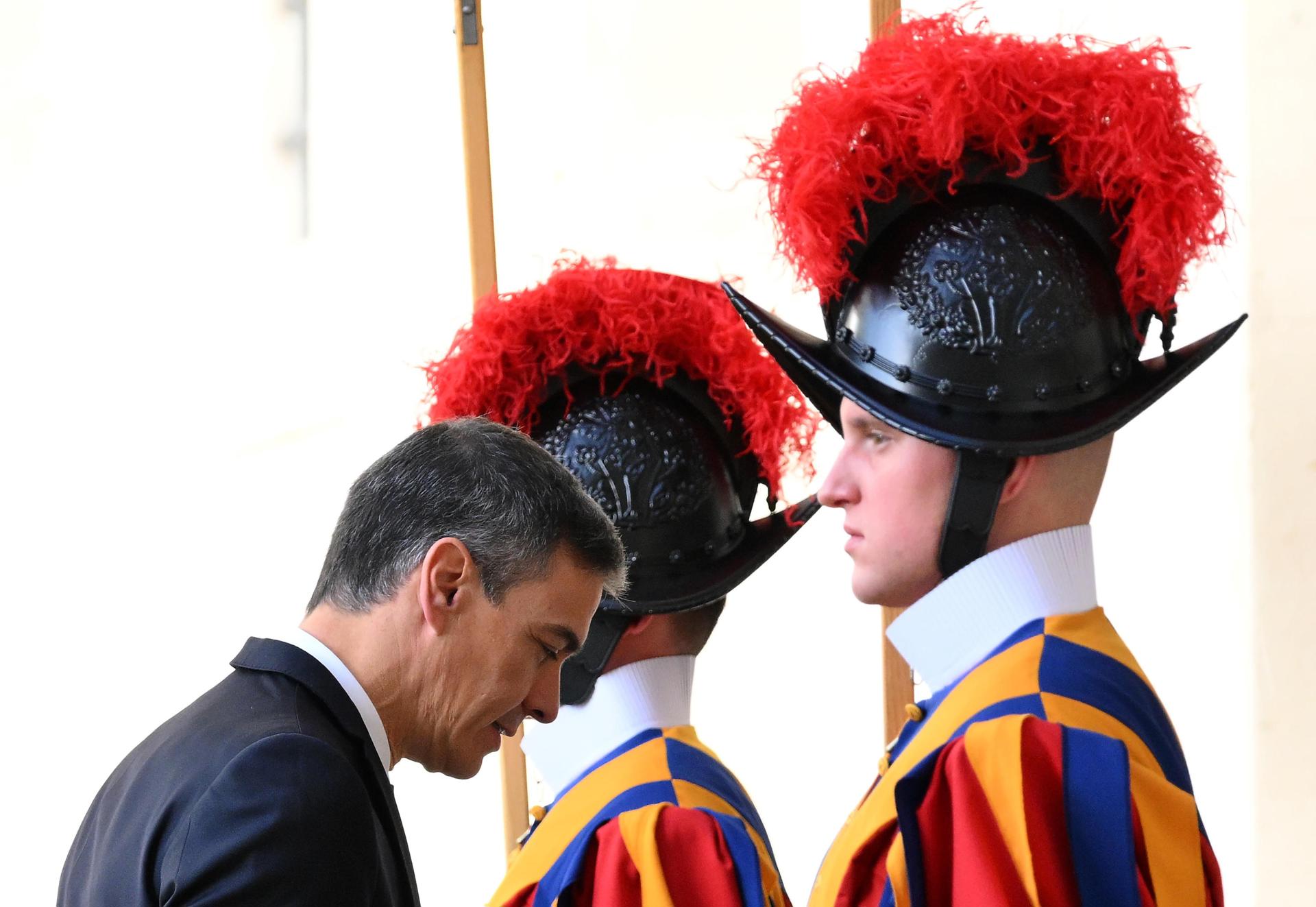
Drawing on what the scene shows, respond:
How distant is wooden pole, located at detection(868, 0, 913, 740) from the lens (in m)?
2.49

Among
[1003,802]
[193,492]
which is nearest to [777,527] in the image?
[1003,802]

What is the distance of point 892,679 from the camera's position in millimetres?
2521

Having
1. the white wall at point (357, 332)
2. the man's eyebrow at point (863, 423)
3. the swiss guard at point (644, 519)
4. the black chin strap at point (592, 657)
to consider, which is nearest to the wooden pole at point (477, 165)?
the white wall at point (357, 332)

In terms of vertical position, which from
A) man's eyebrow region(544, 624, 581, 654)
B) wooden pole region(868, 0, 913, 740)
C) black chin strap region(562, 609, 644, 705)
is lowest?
wooden pole region(868, 0, 913, 740)

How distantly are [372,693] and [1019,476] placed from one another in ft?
2.34

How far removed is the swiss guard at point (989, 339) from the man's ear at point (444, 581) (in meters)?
0.48

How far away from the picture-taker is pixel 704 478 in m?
2.07

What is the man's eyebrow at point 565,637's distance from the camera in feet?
4.57

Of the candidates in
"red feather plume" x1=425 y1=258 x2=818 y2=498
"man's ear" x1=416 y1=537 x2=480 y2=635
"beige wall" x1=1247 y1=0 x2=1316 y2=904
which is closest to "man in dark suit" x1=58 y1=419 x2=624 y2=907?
"man's ear" x1=416 y1=537 x2=480 y2=635

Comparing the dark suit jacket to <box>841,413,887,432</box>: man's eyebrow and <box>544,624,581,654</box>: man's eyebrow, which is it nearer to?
<box>544,624,581,654</box>: man's eyebrow

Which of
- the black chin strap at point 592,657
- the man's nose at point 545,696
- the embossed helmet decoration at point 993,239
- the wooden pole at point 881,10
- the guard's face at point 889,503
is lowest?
the black chin strap at point 592,657

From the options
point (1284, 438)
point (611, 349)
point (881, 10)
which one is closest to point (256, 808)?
point (611, 349)

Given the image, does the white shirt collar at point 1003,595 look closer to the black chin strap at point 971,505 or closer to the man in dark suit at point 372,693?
the black chin strap at point 971,505

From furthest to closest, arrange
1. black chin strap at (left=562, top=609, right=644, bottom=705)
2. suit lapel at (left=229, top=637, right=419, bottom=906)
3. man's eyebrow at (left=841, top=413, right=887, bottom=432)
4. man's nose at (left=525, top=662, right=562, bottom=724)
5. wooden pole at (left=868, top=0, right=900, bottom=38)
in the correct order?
wooden pole at (left=868, top=0, right=900, bottom=38), black chin strap at (left=562, top=609, right=644, bottom=705), man's eyebrow at (left=841, top=413, right=887, bottom=432), man's nose at (left=525, top=662, right=562, bottom=724), suit lapel at (left=229, top=637, right=419, bottom=906)
